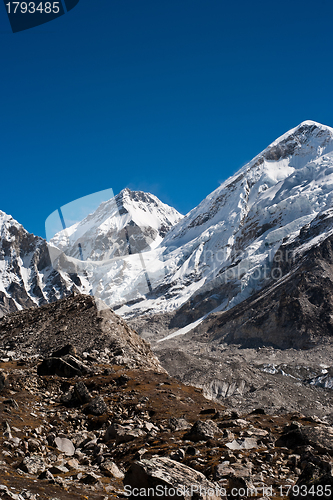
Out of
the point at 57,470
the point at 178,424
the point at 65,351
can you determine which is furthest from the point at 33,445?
the point at 65,351

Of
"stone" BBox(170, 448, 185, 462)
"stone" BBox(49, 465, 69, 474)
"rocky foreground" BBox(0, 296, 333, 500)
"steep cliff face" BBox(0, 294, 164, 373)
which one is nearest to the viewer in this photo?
"rocky foreground" BBox(0, 296, 333, 500)

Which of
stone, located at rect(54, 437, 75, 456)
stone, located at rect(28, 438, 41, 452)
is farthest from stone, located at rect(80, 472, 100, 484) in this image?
stone, located at rect(54, 437, 75, 456)

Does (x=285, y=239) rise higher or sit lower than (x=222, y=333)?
higher

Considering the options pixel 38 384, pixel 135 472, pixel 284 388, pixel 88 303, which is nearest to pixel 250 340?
pixel 284 388

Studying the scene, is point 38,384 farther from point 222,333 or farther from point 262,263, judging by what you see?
point 262,263

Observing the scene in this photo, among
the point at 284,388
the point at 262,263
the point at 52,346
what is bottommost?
the point at 284,388

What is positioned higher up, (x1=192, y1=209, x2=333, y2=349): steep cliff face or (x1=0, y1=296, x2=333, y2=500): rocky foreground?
(x1=192, y1=209, x2=333, y2=349): steep cliff face

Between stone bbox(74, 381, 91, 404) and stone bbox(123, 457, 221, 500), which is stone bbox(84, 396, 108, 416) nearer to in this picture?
stone bbox(74, 381, 91, 404)
